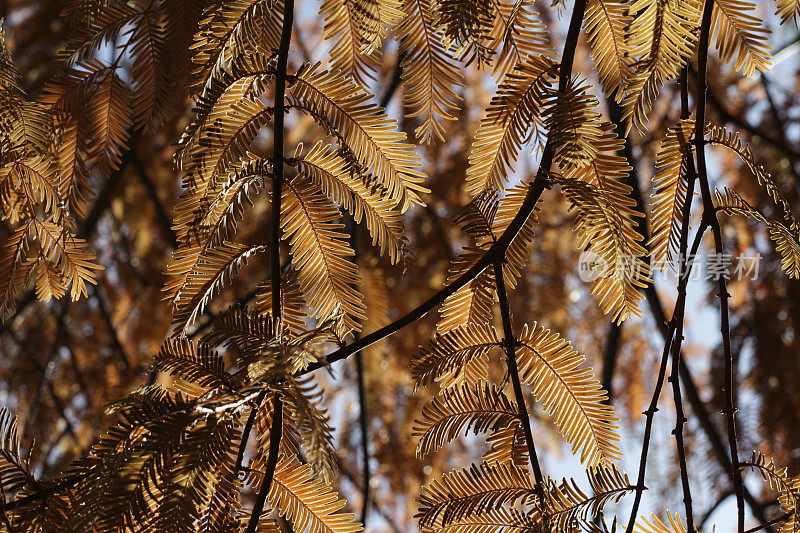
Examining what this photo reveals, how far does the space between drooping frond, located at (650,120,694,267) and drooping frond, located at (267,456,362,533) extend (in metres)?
0.37

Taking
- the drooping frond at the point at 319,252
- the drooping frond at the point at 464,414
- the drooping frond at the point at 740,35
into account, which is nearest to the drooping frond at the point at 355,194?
the drooping frond at the point at 319,252

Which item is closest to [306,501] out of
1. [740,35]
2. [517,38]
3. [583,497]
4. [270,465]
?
[270,465]

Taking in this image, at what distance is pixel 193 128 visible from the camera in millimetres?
575

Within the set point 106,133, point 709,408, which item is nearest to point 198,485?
point 106,133

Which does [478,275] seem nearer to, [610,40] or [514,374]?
[514,374]

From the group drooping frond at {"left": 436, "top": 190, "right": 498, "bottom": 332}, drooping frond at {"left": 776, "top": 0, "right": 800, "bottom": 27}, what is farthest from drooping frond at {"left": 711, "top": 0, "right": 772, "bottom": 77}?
drooping frond at {"left": 436, "top": 190, "right": 498, "bottom": 332}

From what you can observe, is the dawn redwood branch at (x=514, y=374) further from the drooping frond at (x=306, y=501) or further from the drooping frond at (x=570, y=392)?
the drooping frond at (x=306, y=501)

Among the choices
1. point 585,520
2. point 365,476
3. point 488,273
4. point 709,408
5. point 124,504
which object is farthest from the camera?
point 709,408

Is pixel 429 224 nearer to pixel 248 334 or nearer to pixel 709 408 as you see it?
pixel 709 408

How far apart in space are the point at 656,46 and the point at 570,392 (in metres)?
0.32

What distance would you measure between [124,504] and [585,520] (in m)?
0.35

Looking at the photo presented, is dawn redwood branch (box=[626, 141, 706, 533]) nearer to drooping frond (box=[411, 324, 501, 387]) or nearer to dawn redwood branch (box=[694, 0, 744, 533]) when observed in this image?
dawn redwood branch (box=[694, 0, 744, 533])

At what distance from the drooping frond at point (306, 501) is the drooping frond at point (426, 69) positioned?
1.07 feet

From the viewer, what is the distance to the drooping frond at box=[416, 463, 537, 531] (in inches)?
24.7
